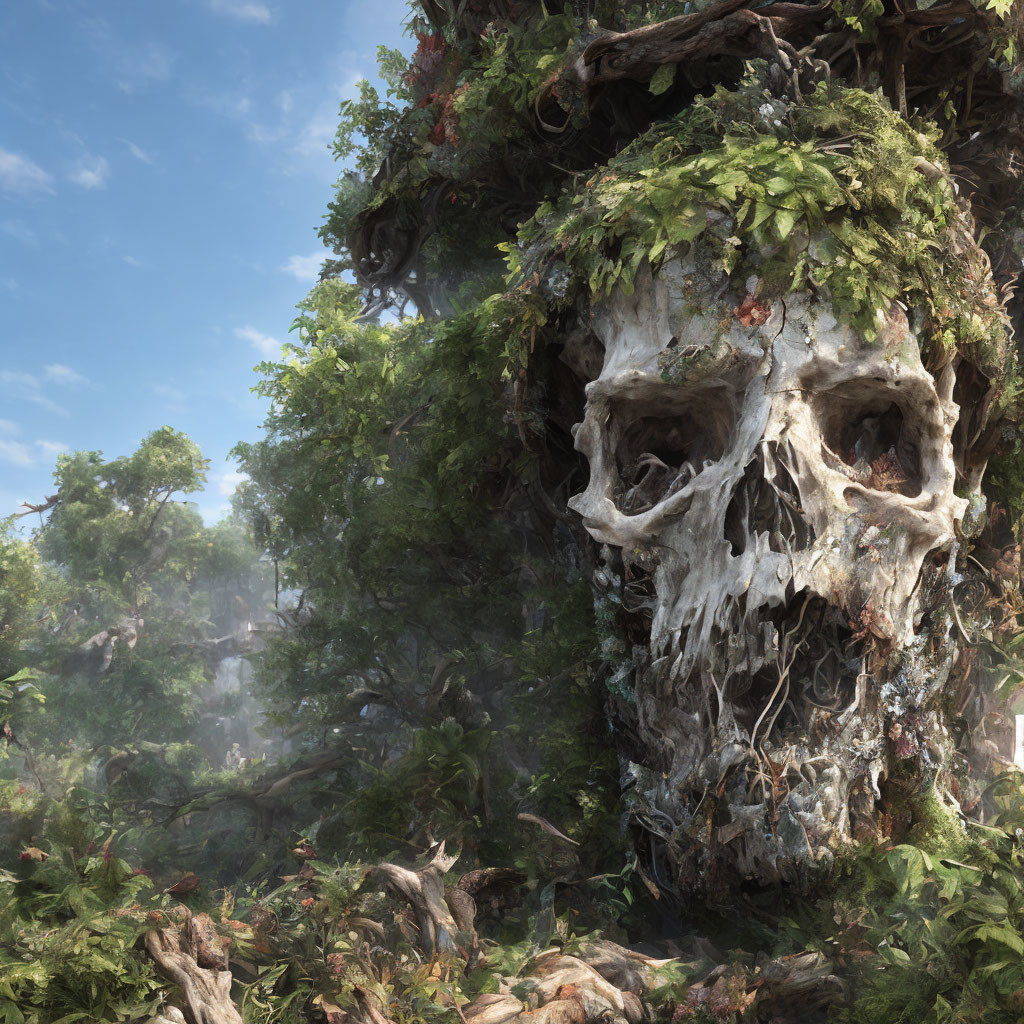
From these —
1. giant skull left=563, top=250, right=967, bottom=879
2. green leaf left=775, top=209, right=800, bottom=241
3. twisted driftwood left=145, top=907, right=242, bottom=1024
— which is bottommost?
twisted driftwood left=145, top=907, right=242, bottom=1024

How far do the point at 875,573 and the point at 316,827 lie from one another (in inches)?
244

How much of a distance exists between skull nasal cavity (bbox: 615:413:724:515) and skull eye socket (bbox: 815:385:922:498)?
0.86 m

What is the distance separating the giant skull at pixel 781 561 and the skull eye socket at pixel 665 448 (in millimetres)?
33

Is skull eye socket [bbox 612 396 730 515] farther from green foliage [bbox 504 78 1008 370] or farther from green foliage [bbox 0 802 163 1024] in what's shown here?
green foliage [bbox 0 802 163 1024]

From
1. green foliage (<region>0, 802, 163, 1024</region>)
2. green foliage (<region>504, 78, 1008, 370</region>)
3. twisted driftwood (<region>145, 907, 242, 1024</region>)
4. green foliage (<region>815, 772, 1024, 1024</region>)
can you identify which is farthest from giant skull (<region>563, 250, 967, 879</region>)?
green foliage (<region>0, 802, 163, 1024</region>)

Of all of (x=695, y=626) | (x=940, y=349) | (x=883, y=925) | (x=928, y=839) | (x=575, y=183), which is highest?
(x=575, y=183)

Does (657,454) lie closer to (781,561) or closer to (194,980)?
(781,561)

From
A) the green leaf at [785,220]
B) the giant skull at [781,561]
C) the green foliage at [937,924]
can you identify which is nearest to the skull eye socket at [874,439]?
the giant skull at [781,561]

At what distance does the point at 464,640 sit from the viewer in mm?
10312

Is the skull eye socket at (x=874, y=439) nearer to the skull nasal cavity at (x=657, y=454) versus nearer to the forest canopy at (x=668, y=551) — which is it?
the forest canopy at (x=668, y=551)

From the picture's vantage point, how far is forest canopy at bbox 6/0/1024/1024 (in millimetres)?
4883

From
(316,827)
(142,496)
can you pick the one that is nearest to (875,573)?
(316,827)

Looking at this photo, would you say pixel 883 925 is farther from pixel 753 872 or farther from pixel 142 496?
pixel 142 496

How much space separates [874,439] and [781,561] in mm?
1488
